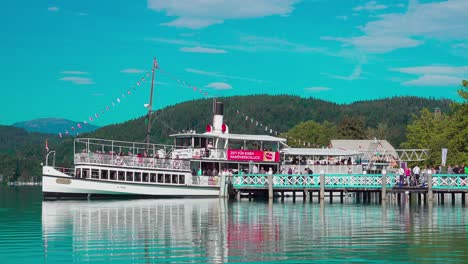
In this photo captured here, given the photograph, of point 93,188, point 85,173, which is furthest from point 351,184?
point 85,173

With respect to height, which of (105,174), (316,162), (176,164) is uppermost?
(316,162)

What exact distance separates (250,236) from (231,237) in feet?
2.57

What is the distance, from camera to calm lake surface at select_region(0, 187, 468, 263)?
20516 mm

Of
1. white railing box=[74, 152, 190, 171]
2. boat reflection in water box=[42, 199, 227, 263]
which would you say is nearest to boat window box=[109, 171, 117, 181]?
white railing box=[74, 152, 190, 171]

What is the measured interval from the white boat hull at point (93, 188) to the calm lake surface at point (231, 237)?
12151 mm

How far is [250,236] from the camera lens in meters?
25.7

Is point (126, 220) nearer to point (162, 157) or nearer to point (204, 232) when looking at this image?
point (204, 232)

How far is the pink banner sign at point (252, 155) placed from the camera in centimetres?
5585

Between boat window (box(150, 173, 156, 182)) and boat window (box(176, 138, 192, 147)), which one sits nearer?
boat window (box(150, 173, 156, 182))

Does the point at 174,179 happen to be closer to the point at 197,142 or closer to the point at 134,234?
the point at 197,142

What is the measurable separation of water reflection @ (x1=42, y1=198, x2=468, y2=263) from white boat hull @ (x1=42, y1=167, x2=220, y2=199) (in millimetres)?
11958

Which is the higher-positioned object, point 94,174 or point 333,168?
point 333,168

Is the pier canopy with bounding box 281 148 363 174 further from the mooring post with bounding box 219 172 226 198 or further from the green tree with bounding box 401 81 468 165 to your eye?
the green tree with bounding box 401 81 468 165

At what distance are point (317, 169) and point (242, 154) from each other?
6674 mm
